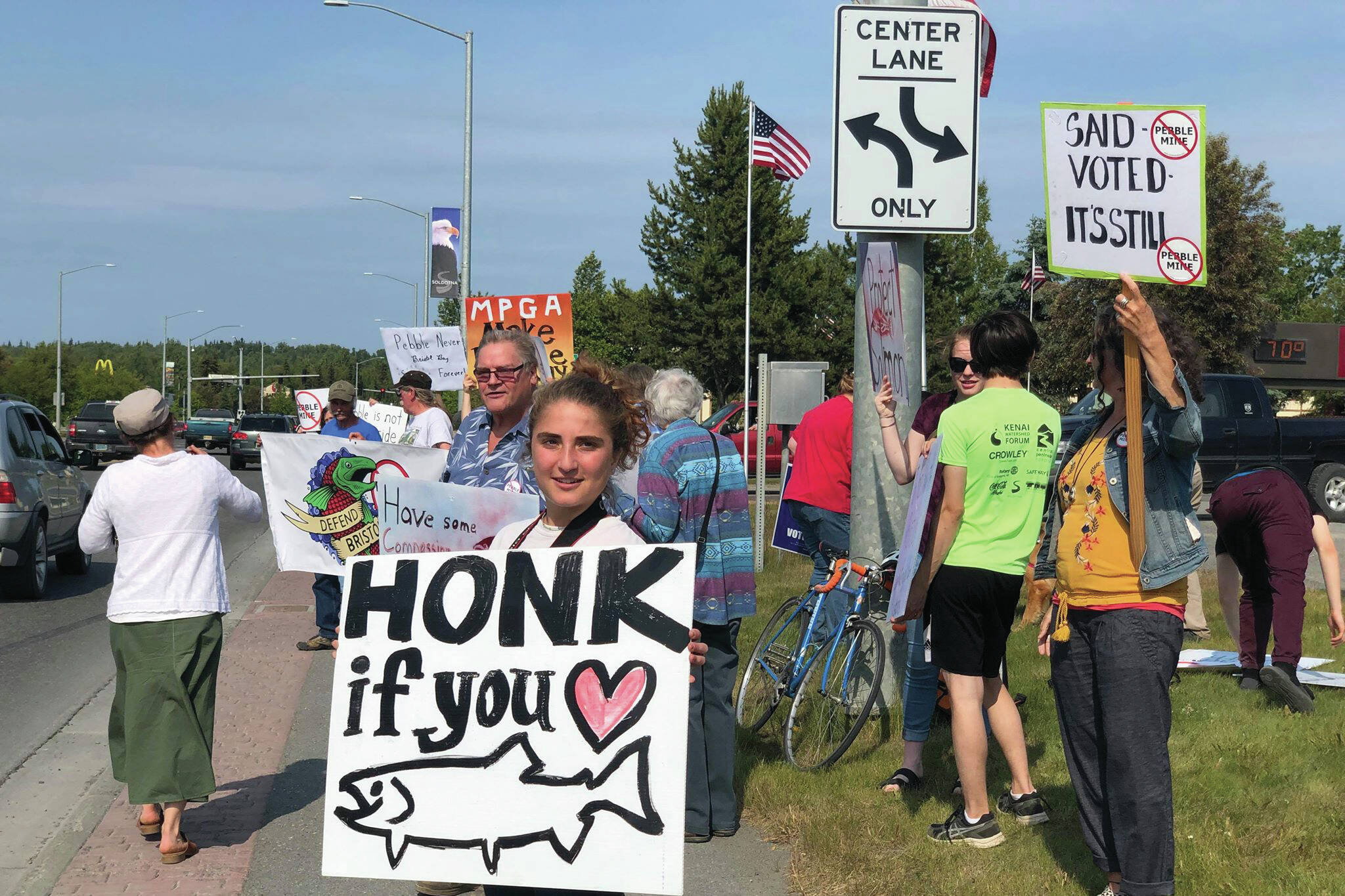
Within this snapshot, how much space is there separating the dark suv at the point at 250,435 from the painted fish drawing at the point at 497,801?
34.7 m

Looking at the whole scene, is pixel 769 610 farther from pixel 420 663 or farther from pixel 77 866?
pixel 420 663

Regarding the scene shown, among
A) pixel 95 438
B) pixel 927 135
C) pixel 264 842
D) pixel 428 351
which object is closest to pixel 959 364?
pixel 927 135

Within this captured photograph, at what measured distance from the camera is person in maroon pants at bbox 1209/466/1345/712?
23.1ft

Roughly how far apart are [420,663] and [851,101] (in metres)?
4.71

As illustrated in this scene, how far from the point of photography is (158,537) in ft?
17.2

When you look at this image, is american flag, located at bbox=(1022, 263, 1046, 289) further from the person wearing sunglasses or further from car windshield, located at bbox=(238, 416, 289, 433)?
the person wearing sunglasses

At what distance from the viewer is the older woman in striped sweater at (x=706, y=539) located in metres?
5.20

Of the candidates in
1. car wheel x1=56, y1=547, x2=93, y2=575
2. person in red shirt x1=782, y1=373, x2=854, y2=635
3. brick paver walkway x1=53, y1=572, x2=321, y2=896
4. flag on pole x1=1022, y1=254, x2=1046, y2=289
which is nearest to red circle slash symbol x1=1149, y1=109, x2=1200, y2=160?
person in red shirt x1=782, y1=373, x2=854, y2=635

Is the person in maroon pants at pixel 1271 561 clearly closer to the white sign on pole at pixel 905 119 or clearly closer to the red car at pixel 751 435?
the white sign on pole at pixel 905 119

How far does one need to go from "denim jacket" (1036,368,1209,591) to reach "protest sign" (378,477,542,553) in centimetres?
187

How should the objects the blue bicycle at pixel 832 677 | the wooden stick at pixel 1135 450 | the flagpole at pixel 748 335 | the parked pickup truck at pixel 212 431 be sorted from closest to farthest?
the wooden stick at pixel 1135 450 < the blue bicycle at pixel 832 677 < the flagpole at pixel 748 335 < the parked pickup truck at pixel 212 431

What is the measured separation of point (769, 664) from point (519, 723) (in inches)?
171

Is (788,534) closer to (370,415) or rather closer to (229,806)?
(229,806)

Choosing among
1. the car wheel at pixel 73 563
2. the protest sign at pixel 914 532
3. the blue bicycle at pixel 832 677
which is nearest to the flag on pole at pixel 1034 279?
the car wheel at pixel 73 563
